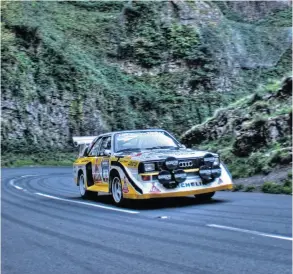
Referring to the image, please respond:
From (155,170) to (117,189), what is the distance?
1.38 m

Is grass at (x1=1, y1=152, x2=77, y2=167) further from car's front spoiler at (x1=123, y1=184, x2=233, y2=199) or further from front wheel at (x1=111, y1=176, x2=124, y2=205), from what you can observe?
car's front spoiler at (x1=123, y1=184, x2=233, y2=199)

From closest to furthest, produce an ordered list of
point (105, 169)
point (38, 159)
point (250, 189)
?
point (105, 169)
point (250, 189)
point (38, 159)

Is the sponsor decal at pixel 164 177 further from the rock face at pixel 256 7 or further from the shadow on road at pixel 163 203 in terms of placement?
the rock face at pixel 256 7

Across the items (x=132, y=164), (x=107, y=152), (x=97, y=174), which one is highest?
(x=107, y=152)

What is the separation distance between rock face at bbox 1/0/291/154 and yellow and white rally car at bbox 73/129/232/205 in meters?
34.4

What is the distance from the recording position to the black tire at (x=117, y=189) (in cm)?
1130

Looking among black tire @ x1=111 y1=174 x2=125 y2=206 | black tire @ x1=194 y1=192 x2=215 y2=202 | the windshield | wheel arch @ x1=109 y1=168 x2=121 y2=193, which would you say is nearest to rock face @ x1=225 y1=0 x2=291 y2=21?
the windshield

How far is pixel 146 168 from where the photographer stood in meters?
10.5

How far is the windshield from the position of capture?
12.2m

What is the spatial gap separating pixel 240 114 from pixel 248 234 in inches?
550

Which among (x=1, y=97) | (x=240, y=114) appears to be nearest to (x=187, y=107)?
(x=1, y=97)

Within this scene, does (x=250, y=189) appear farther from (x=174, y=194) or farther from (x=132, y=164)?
(x=132, y=164)

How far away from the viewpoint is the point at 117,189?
37.8 ft

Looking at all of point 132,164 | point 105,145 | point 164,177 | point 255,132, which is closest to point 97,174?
point 105,145
